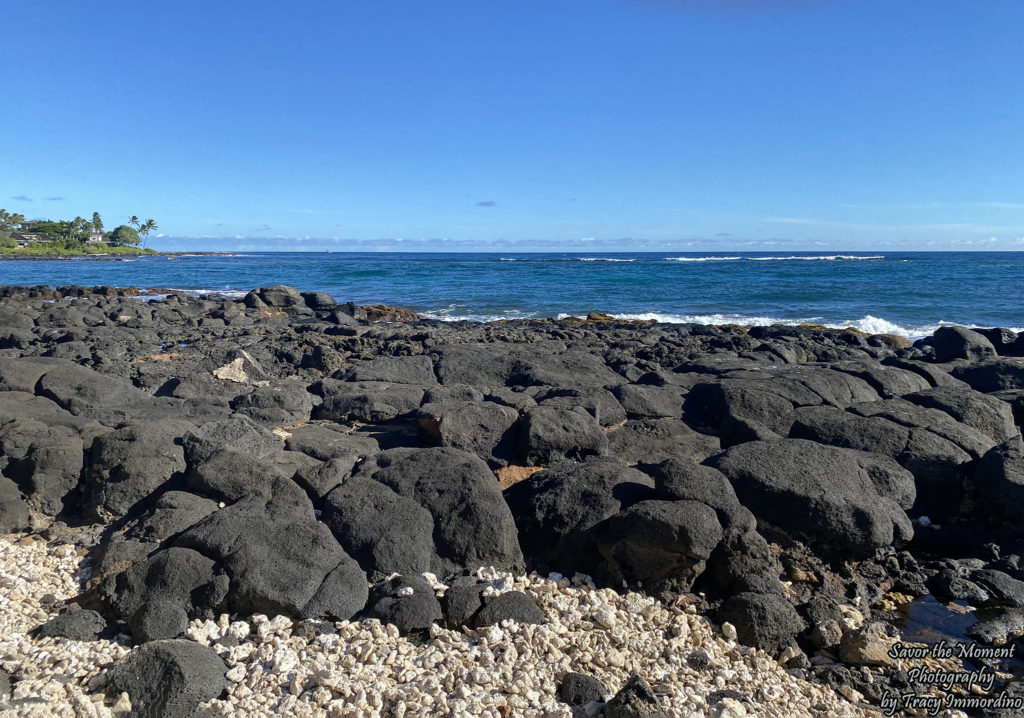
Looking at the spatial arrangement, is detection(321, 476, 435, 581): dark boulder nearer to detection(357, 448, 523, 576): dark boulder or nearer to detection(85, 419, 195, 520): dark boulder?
detection(357, 448, 523, 576): dark boulder

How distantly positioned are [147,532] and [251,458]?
3.59 ft

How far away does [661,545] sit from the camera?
561 centimetres

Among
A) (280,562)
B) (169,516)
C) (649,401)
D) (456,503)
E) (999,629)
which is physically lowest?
(999,629)

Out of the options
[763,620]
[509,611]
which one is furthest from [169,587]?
[763,620]

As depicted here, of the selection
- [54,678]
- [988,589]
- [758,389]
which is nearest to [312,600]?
[54,678]

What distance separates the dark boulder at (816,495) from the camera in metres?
6.12

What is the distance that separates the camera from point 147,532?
596 cm

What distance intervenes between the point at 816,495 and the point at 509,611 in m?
3.10

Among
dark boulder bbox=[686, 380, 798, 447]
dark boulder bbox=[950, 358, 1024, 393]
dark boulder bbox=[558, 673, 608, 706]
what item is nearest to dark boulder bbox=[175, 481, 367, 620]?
dark boulder bbox=[558, 673, 608, 706]

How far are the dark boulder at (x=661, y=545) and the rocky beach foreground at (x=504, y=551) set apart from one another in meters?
0.02

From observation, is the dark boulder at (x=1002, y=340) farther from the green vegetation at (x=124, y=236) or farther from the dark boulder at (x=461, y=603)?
A: the green vegetation at (x=124, y=236)

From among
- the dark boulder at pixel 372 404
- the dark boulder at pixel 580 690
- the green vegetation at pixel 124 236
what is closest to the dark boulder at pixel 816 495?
the dark boulder at pixel 580 690

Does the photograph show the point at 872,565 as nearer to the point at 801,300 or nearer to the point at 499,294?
the point at 801,300

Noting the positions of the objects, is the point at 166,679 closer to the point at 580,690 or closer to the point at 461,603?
the point at 461,603
